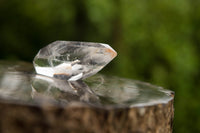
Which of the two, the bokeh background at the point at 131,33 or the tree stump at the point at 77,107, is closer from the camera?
the tree stump at the point at 77,107

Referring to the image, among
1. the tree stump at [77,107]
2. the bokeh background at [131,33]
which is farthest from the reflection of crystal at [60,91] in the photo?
the bokeh background at [131,33]

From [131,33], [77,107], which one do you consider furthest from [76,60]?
[131,33]

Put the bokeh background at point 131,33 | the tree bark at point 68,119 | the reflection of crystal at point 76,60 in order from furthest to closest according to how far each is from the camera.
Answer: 1. the bokeh background at point 131,33
2. the reflection of crystal at point 76,60
3. the tree bark at point 68,119

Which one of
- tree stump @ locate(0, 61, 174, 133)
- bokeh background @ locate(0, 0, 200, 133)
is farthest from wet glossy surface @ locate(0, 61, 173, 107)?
bokeh background @ locate(0, 0, 200, 133)

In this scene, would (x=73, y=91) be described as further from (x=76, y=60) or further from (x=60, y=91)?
(x=76, y=60)

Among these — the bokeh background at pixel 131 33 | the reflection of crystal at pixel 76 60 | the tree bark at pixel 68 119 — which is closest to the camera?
the tree bark at pixel 68 119

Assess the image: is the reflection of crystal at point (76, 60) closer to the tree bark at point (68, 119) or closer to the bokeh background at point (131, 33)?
the tree bark at point (68, 119)
